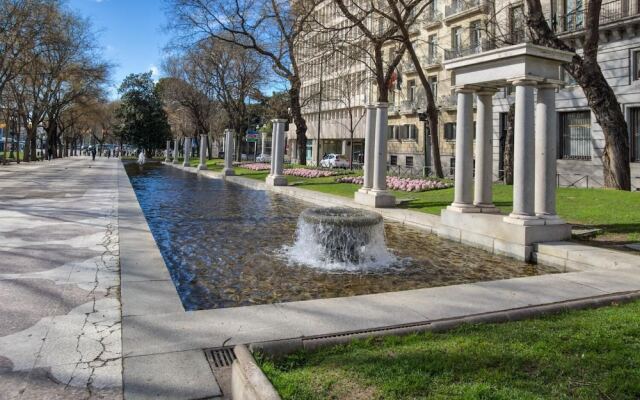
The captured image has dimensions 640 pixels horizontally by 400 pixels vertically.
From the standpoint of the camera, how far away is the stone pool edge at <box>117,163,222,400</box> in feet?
11.2

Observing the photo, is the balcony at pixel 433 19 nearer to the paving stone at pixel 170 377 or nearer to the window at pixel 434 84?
the window at pixel 434 84

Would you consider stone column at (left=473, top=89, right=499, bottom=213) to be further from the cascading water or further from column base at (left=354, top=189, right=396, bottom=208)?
column base at (left=354, top=189, right=396, bottom=208)

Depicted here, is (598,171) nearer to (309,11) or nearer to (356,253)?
(309,11)

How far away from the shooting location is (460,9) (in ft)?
131

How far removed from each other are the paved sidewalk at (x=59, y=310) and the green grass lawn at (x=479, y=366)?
1.42 m

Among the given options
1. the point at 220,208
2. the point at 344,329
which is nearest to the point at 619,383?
the point at 344,329

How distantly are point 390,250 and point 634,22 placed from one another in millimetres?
23230

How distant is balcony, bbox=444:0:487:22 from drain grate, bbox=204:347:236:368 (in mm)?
37921

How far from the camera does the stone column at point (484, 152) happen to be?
1130cm

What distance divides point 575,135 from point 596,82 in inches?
584

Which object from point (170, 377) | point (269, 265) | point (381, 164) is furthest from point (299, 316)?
point (381, 164)

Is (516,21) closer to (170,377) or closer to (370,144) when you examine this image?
(370,144)

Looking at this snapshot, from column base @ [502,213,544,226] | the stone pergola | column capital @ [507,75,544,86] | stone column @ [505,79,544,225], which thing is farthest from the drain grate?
column capital @ [507,75,544,86]

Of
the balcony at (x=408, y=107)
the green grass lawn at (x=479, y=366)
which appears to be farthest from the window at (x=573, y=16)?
the green grass lawn at (x=479, y=366)
